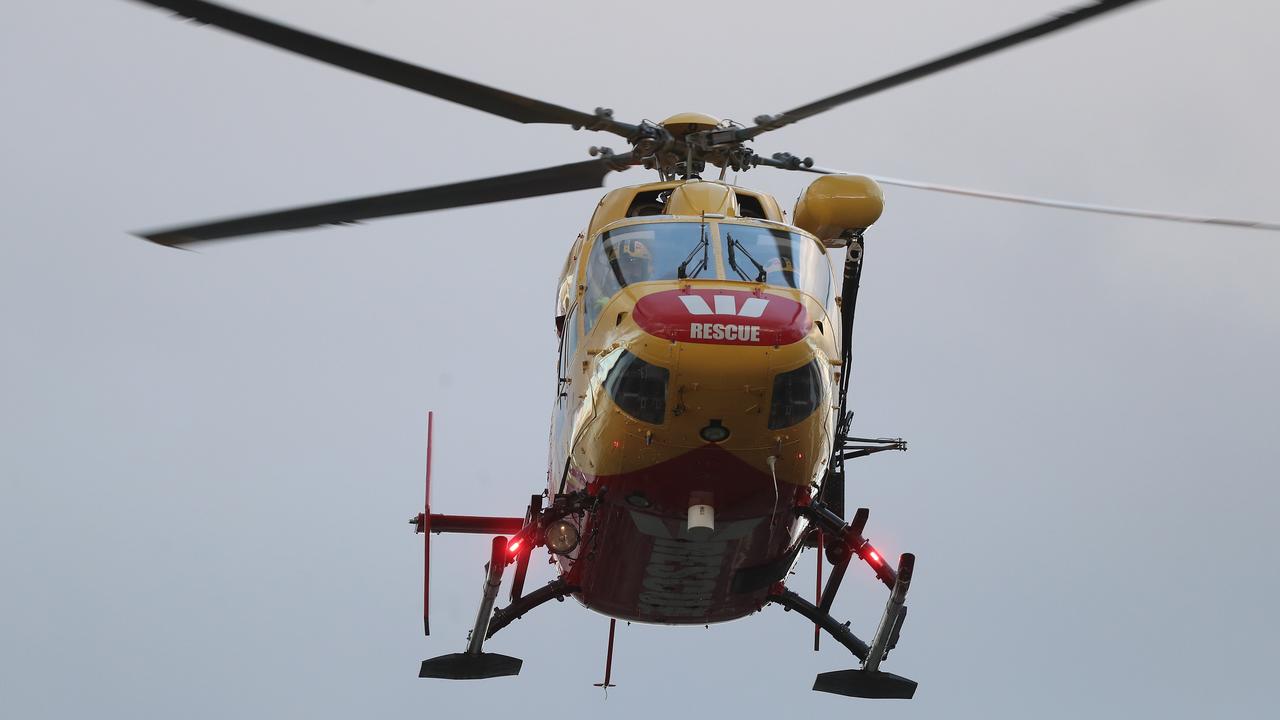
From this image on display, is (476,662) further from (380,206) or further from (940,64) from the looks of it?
(940,64)

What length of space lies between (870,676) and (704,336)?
4644 millimetres

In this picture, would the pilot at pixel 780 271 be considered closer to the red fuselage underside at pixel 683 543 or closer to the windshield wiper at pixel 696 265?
the windshield wiper at pixel 696 265

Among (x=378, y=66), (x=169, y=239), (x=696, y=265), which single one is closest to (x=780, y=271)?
A: (x=696, y=265)

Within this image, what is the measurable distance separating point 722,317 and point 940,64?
8.75 feet

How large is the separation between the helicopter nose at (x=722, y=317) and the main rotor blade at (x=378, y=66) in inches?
82.4

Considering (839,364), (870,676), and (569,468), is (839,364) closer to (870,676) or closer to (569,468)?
(569,468)

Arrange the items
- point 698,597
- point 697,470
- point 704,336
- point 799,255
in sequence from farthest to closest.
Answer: point 698,597, point 799,255, point 697,470, point 704,336

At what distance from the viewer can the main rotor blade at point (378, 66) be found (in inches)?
345

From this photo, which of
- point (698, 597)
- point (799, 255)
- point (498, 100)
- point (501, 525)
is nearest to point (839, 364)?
point (799, 255)

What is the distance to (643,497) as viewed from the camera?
35.5 feet

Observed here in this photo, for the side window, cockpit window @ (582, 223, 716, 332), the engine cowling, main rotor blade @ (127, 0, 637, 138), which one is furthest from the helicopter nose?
the engine cowling

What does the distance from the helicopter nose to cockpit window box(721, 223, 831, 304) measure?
0.47 meters

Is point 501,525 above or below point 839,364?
below

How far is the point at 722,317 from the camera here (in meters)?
9.88
